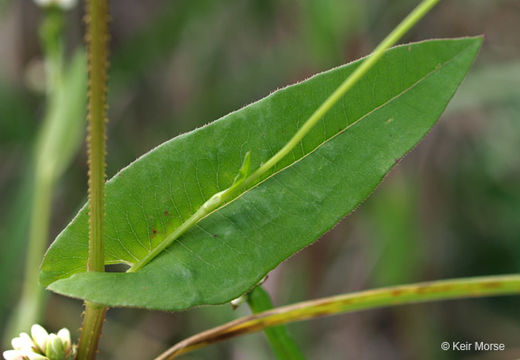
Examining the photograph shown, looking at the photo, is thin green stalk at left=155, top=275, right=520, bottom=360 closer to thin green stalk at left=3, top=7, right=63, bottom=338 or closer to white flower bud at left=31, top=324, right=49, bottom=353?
white flower bud at left=31, top=324, right=49, bottom=353

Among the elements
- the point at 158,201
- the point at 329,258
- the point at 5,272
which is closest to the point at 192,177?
the point at 158,201

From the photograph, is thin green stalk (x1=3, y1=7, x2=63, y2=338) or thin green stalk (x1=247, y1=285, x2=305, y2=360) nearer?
thin green stalk (x1=247, y1=285, x2=305, y2=360)


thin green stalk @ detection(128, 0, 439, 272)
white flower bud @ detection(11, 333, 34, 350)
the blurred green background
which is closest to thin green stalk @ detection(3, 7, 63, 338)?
white flower bud @ detection(11, 333, 34, 350)

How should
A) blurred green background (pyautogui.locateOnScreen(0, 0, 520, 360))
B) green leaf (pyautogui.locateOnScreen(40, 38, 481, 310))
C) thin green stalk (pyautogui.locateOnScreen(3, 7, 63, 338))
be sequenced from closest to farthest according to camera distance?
green leaf (pyautogui.locateOnScreen(40, 38, 481, 310)), thin green stalk (pyautogui.locateOnScreen(3, 7, 63, 338)), blurred green background (pyautogui.locateOnScreen(0, 0, 520, 360))

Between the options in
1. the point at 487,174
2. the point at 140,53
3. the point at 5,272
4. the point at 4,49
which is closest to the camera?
the point at 5,272

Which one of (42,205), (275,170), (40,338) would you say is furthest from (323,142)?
(42,205)

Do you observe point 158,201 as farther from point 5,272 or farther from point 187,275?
point 5,272

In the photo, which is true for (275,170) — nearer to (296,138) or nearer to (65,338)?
(296,138)

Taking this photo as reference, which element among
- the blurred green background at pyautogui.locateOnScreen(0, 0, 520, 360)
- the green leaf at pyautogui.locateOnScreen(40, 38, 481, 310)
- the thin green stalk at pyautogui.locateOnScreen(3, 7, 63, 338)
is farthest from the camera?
the blurred green background at pyautogui.locateOnScreen(0, 0, 520, 360)
